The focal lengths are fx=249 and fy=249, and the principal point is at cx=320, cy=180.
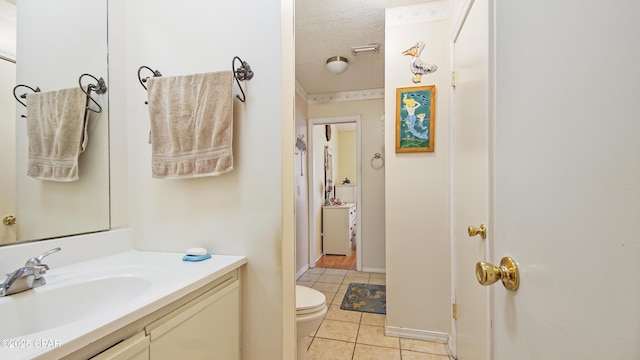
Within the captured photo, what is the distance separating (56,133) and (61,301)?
692 mm

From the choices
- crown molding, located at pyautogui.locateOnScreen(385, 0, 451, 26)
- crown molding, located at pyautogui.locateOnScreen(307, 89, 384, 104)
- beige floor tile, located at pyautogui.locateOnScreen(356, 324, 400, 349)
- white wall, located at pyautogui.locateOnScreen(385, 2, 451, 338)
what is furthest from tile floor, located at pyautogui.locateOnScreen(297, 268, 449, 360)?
crown molding, located at pyautogui.locateOnScreen(307, 89, 384, 104)

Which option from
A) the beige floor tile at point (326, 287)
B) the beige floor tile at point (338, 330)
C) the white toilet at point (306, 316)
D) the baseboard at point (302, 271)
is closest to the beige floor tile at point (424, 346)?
the beige floor tile at point (338, 330)

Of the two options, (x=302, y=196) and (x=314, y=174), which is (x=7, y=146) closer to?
(x=302, y=196)

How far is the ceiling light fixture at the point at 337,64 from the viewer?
2.53 meters

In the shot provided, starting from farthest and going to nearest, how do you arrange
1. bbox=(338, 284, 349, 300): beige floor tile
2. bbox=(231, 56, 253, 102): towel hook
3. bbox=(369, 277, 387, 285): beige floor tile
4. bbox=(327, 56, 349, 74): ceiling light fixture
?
bbox=(369, 277, 387, 285): beige floor tile
bbox=(338, 284, 349, 300): beige floor tile
bbox=(327, 56, 349, 74): ceiling light fixture
bbox=(231, 56, 253, 102): towel hook

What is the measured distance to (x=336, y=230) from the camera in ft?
13.8

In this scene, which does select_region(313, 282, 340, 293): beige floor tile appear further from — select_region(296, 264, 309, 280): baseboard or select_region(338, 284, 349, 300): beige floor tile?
select_region(296, 264, 309, 280): baseboard

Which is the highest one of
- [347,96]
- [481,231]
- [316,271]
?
[347,96]

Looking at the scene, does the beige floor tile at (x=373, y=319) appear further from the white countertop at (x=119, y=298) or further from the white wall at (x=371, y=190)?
the white countertop at (x=119, y=298)

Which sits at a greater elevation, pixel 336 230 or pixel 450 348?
pixel 336 230

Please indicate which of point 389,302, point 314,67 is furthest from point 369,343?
point 314,67

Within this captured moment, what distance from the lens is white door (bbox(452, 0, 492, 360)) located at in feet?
3.65

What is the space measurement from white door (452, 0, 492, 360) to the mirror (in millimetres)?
1727

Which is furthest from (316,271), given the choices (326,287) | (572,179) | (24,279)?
(572,179)
